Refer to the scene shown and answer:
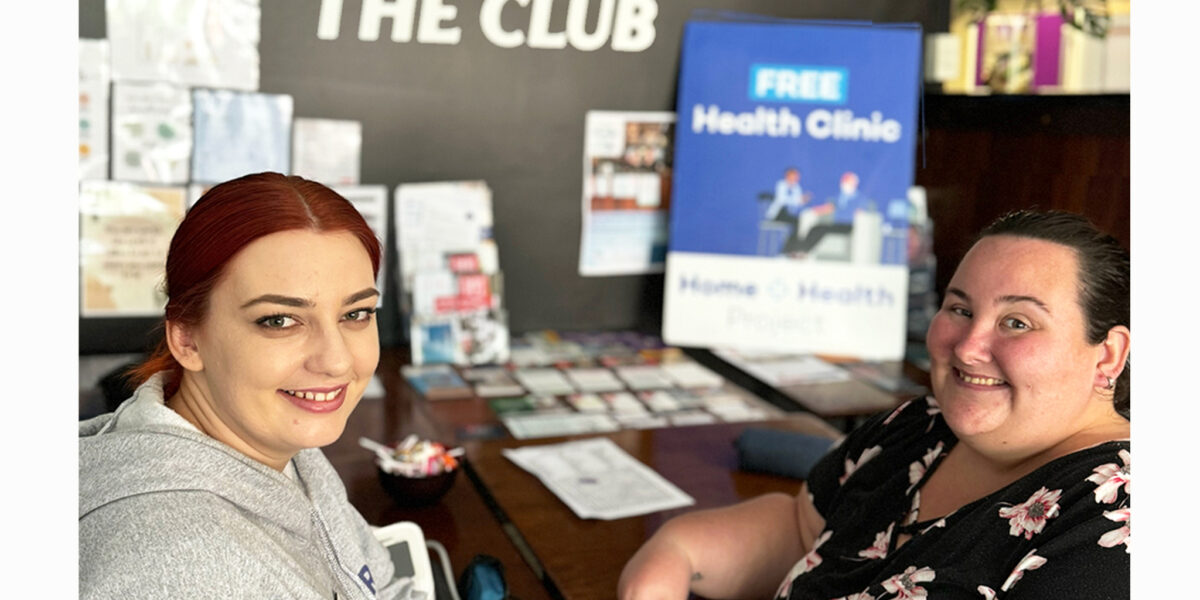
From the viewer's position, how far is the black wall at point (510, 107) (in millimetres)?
3287

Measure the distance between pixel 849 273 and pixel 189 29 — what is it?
2.04 m

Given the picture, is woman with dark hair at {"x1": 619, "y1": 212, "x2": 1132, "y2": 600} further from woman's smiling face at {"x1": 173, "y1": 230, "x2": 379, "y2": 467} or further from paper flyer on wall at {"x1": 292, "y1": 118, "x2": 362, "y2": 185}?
paper flyer on wall at {"x1": 292, "y1": 118, "x2": 362, "y2": 185}

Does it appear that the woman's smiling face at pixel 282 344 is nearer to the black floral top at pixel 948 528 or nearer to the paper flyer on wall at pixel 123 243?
the black floral top at pixel 948 528

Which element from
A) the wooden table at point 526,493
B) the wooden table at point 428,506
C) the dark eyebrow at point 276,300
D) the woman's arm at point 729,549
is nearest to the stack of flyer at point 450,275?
the wooden table at point 526,493

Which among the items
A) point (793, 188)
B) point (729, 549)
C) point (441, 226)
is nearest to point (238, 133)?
point (441, 226)

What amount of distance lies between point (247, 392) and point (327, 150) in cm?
220

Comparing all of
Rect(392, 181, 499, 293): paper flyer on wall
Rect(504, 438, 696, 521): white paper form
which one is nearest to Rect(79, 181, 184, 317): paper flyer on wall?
Rect(392, 181, 499, 293): paper flyer on wall

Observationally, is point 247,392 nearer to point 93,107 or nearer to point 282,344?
point 282,344

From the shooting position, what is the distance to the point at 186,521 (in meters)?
1.10

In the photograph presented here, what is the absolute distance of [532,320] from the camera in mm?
3705

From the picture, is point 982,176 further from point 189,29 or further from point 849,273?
point 189,29

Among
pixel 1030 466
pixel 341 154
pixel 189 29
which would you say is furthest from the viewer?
pixel 341 154
